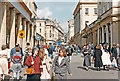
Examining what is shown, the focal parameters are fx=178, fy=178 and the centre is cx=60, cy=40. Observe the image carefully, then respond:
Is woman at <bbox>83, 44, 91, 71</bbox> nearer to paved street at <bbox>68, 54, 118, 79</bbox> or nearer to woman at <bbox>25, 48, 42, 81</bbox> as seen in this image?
paved street at <bbox>68, 54, 118, 79</bbox>

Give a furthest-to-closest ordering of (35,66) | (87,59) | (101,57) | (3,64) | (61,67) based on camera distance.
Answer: (87,59) → (101,57) → (3,64) → (35,66) → (61,67)

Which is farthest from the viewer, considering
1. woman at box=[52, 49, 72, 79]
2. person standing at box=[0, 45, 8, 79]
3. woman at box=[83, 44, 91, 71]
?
woman at box=[83, 44, 91, 71]

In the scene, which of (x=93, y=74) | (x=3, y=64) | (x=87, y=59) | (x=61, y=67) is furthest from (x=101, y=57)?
(x=3, y=64)

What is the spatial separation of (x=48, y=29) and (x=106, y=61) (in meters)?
92.3

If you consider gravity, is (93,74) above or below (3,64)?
below

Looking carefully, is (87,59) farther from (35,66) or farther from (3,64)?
(35,66)

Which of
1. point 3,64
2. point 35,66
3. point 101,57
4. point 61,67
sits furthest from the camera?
point 101,57

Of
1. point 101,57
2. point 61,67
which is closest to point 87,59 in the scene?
point 101,57

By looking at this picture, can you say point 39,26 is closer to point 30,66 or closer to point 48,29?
point 48,29

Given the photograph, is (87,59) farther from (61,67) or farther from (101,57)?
(61,67)

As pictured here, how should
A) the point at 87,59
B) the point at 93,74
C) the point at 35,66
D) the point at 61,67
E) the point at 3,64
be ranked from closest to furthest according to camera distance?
the point at 61,67
the point at 35,66
the point at 3,64
the point at 93,74
the point at 87,59

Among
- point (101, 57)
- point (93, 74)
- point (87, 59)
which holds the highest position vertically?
point (101, 57)

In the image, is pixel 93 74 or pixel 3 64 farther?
pixel 93 74

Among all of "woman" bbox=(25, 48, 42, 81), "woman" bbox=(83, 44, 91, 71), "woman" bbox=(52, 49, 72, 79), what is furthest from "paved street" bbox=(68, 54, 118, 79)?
"woman" bbox=(25, 48, 42, 81)
